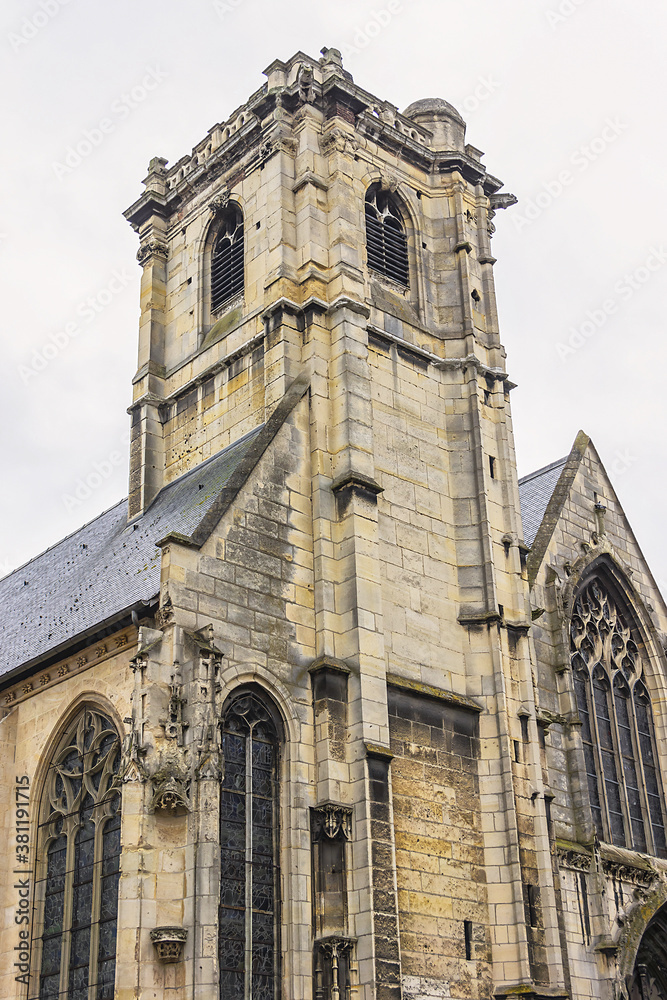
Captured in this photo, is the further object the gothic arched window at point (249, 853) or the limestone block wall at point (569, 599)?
the limestone block wall at point (569, 599)

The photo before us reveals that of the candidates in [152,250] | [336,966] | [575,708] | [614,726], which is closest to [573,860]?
[575,708]

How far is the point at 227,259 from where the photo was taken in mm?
23281

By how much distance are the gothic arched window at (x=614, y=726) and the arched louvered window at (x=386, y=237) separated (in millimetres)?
7327

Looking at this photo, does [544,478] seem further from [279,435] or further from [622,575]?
[279,435]

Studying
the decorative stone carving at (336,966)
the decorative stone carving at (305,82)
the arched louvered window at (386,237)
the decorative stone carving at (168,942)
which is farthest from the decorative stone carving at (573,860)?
the decorative stone carving at (305,82)

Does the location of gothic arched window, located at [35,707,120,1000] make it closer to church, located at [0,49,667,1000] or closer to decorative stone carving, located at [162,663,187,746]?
church, located at [0,49,667,1000]

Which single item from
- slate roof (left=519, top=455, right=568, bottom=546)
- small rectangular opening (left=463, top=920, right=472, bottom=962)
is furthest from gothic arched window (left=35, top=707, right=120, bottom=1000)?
slate roof (left=519, top=455, right=568, bottom=546)

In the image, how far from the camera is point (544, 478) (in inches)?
1087

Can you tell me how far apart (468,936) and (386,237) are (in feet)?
39.8

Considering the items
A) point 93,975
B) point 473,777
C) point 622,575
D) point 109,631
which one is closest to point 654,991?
point 473,777

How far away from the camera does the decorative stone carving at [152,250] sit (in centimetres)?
2491

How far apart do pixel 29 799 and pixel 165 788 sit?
4956 millimetres

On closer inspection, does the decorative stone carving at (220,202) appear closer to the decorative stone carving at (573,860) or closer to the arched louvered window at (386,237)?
the arched louvered window at (386,237)

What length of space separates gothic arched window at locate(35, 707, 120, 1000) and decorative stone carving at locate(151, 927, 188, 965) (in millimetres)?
2296
